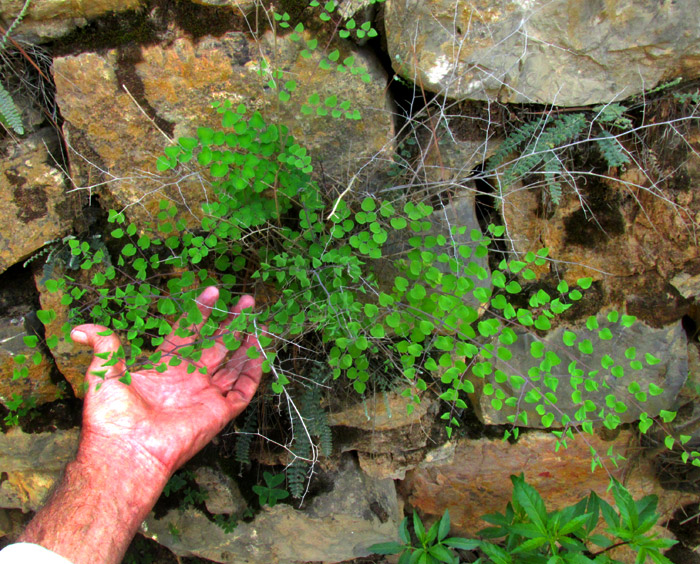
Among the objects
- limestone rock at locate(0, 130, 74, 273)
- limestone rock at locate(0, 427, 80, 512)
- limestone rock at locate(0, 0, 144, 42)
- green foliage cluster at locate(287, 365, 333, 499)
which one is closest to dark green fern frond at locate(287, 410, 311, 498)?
green foliage cluster at locate(287, 365, 333, 499)

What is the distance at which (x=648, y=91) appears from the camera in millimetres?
2367

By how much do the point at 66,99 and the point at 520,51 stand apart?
2.30m

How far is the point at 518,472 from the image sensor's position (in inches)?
121

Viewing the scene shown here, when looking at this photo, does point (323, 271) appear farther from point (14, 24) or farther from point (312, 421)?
point (14, 24)

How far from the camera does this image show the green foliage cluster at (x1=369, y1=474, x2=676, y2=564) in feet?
8.02

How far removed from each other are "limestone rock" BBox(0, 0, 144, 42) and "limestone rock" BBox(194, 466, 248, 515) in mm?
2655

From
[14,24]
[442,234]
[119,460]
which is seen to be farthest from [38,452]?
[442,234]

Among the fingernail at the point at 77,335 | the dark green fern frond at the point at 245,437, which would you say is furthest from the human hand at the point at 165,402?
the dark green fern frond at the point at 245,437

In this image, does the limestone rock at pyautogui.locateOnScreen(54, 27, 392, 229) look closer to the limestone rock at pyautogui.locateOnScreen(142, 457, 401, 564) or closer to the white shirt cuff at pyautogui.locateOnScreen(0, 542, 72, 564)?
the white shirt cuff at pyautogui.locateOnScreen(0, 542, 72, 564)

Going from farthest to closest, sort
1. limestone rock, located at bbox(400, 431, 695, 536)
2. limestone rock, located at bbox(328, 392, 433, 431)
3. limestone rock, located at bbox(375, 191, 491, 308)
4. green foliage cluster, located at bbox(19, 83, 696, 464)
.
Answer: limestone rock, located at bbox(400, 431, 695, 536), limestone rock, located at bbox(328, 392, 433, 431), limestone rock, located at bbox(375, 191, 491, 308), green foliage cluster, located at bbox(19, 83, 696, 464)

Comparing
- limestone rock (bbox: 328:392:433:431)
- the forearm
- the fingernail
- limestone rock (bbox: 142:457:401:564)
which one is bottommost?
limestone rock (bbox: 142:457:401:564)

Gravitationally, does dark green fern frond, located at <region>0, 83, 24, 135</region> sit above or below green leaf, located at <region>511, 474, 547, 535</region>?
above

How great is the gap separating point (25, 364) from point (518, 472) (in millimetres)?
3109

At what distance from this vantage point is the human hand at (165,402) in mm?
2273
